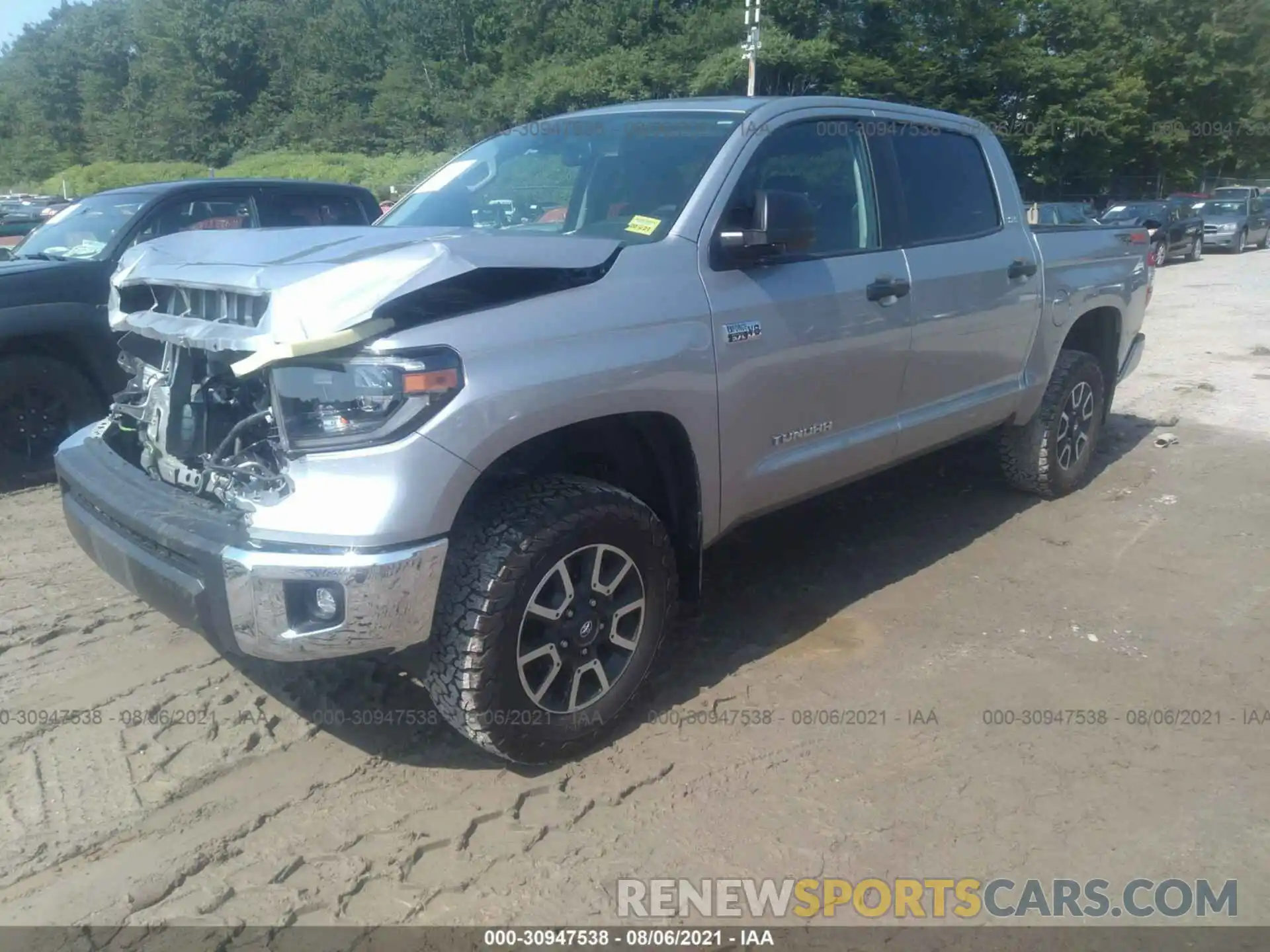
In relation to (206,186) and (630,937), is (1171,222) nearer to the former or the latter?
(206,186)

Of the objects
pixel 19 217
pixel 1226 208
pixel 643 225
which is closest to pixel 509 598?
pixel 643 225

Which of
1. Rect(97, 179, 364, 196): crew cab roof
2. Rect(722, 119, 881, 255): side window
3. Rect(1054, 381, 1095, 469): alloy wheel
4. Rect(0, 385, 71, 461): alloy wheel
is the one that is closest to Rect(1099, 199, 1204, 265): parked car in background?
Rect(1054, 381, 1095, 469): alloy wheel

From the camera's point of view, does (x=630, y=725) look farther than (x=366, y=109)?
No

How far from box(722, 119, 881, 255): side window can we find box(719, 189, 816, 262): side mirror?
23 cm

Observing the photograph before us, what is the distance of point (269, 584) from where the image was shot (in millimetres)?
2715

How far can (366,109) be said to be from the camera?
55.9 meters

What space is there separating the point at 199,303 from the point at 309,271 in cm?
55

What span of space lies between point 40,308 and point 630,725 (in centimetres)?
430

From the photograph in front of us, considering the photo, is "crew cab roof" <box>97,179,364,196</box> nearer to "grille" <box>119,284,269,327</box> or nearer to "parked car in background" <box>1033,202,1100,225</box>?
"grille" <box>119,284,269,327</box>

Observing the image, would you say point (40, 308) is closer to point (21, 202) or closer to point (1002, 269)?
point (1002, 269)

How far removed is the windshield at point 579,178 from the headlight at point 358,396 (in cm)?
110

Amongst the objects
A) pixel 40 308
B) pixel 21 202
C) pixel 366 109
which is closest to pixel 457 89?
pixel 366 109

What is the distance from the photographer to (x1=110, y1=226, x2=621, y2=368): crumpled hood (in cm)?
271

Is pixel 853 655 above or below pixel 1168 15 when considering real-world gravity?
below
